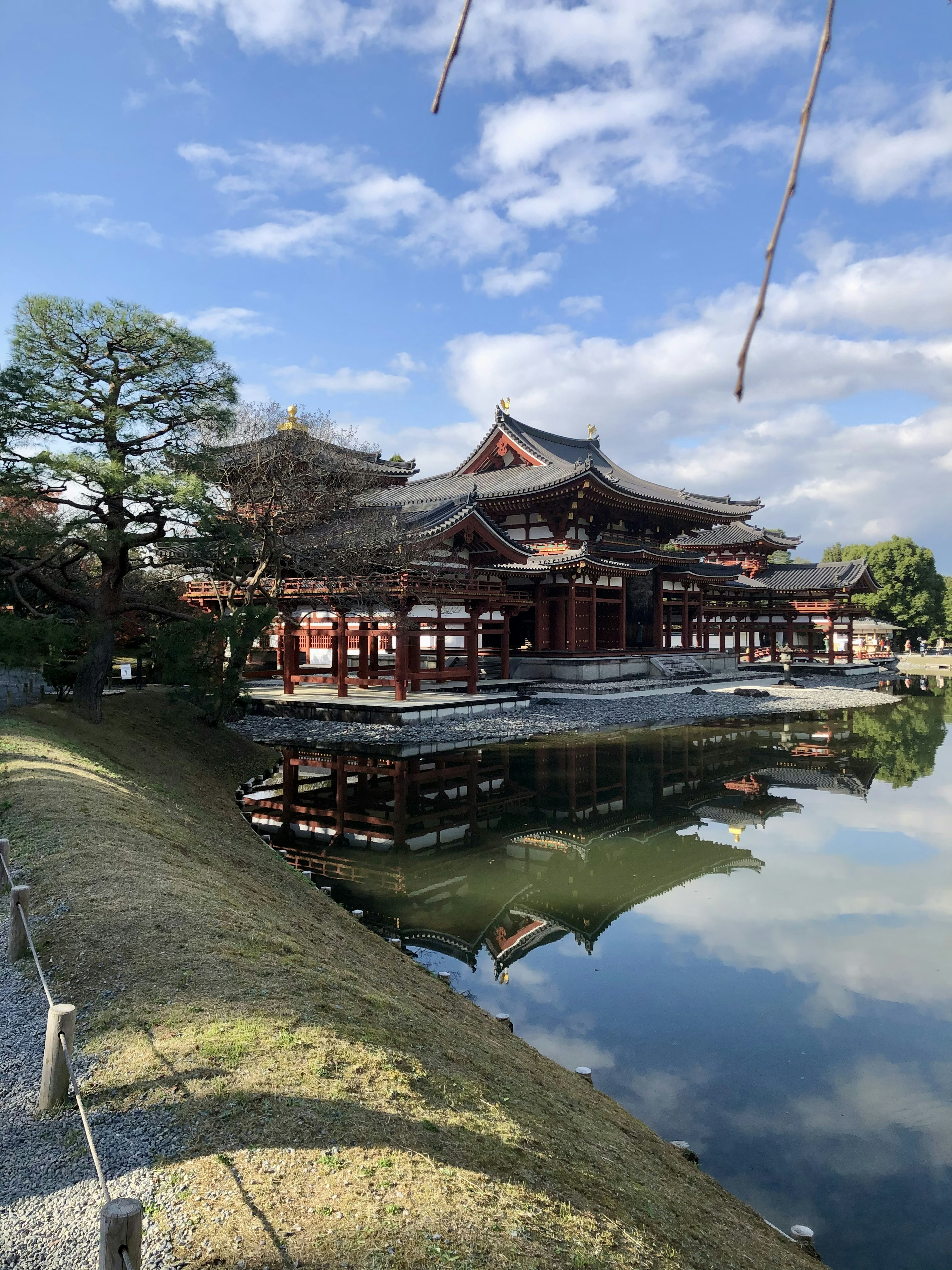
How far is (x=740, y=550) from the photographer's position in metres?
44.9

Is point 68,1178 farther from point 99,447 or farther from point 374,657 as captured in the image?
point 374,657

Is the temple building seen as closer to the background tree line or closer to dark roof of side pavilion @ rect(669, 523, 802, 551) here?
dark roof of side pavilion @ rect(669, 523, 802, 551)

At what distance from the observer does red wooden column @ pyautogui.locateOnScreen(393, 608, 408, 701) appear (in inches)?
853

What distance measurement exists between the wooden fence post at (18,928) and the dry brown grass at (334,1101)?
183mm

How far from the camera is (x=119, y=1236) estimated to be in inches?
91.7

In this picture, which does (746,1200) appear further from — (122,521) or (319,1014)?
(122,521)

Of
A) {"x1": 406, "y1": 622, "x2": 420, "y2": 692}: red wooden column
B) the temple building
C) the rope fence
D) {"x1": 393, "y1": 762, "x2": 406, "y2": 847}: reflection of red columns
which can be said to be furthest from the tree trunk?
{"x1": 406, "y1": 622, "x2": 420, "y2": 692}: red wooden column

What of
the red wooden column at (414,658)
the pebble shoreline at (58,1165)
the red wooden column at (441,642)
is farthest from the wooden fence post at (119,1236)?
the red wooden column at (441,642)

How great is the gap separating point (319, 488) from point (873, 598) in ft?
176

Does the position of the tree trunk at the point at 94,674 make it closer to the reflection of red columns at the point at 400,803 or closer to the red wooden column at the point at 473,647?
the reflection of red columns at the point at 400,803

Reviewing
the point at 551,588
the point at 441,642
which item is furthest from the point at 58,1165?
the point at 551,588

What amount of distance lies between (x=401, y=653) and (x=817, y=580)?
1136 inches

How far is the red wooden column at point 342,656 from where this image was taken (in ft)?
76.8

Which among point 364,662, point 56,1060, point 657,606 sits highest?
point 657,606
